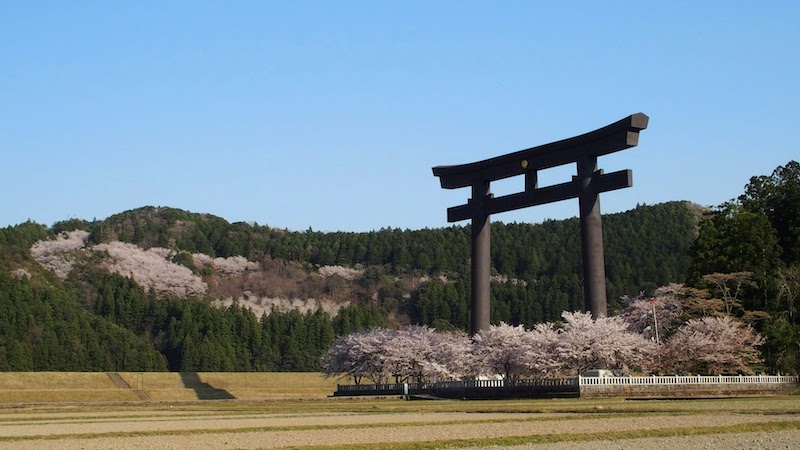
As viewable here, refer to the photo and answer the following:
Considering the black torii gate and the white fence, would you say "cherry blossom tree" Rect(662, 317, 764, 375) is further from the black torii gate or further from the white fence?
the black torii gate

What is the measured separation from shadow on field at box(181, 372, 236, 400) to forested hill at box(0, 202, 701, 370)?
57.2 feet

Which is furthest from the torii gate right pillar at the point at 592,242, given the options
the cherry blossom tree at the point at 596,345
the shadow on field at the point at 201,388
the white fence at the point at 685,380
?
the shadow on field at the point at 201,388

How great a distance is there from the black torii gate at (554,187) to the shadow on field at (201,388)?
2733 centimetres

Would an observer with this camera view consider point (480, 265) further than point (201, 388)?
No

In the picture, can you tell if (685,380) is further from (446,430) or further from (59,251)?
(59,251)

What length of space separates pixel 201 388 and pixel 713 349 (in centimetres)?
4565

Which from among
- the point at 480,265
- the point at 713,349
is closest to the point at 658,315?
the point at 713,349

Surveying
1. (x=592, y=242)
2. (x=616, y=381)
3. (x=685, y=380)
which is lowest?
(x=616, y=381)

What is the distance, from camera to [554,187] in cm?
6222

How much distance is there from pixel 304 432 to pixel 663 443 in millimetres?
9443

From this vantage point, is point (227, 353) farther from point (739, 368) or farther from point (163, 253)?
A: point (739, 368)

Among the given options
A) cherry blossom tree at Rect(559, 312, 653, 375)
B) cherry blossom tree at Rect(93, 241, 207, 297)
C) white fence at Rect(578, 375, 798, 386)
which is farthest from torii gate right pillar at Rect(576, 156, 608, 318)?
cherry blossom tree at Rect(93, 241, 207, 297)

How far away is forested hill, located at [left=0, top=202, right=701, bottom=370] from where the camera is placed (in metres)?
112

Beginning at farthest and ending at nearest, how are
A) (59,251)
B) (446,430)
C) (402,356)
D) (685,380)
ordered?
(59,251) < (402,356) < (685,380) < (446,430)
